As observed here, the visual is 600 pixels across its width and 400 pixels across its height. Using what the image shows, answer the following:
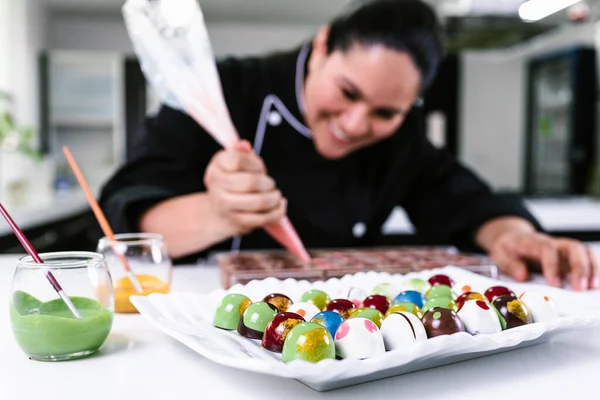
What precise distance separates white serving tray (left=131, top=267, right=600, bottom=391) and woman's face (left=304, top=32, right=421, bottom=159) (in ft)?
2.10

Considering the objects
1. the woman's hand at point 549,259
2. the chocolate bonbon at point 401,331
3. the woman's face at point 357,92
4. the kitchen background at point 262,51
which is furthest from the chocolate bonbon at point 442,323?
the kitchen background at point 262,51

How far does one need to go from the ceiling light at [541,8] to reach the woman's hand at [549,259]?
8.33 ft

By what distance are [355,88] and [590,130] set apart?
506cm

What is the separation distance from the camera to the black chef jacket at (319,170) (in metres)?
1.60

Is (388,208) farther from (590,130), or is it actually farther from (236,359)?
(590,130)

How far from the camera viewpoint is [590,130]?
5828 millimetres

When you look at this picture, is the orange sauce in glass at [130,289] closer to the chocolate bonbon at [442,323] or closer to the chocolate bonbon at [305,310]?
the chocolate bonbon at [305,310]

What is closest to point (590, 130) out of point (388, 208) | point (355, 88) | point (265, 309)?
point (388, 208)

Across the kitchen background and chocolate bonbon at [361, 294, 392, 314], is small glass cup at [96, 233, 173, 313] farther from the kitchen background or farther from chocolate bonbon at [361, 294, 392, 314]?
the kitchen background

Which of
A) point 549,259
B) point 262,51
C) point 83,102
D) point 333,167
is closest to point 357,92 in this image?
point 333,167

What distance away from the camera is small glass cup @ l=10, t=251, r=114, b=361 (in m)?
0.65

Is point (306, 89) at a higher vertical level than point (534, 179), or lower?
higher

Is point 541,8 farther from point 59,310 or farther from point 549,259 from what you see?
point 59,310

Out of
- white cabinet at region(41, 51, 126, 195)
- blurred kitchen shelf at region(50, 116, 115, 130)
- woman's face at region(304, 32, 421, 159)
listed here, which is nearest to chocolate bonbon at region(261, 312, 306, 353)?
woman's face at region(304, 32, 421, 159)
